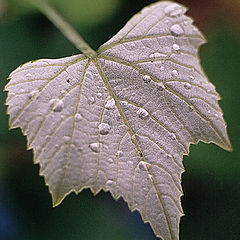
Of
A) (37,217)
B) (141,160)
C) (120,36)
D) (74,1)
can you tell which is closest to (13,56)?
(74,1)

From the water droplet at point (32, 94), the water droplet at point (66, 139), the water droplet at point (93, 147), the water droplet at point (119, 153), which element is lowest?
the water droplet at point (119, 153)

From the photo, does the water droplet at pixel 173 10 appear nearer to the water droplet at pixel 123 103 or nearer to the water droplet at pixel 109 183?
the water droplet at pixel 123 103

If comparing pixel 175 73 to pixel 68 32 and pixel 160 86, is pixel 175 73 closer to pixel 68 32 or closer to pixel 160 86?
pixel 160 86

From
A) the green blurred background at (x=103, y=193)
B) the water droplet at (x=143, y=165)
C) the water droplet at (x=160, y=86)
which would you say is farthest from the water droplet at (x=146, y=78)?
the green blurred background at (x=103, y=193)

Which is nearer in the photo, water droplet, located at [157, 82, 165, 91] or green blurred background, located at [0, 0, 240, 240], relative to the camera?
water droplet, located at [157, 82, 165, 91]

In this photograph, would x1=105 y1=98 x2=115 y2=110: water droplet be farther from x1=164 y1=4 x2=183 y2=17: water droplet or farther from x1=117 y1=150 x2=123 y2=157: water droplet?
x1=164 y1=4 x2=183 y2=17: water droplet

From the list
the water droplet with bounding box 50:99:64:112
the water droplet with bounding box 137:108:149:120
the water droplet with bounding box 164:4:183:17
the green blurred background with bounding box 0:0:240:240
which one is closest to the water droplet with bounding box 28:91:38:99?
the water droplet with bounding box 50:99:64:112
